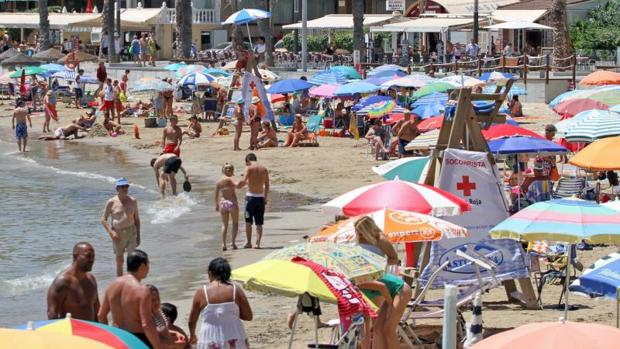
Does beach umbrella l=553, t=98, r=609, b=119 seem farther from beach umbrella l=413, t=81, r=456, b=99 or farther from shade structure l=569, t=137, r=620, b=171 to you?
shade structure l=569, t=137, r=620, b=171

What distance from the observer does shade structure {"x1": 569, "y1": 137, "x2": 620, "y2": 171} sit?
46.8ft

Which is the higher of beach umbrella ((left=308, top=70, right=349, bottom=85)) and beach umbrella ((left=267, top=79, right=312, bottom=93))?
beach umbrella ((left=308, top=70, right=349, bottom=85))

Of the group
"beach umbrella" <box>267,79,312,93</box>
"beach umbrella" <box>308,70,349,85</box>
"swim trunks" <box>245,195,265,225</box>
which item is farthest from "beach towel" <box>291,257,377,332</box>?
"beach umbrella" <box>308,70,349,85</box>

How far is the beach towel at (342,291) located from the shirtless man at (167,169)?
42.6ft

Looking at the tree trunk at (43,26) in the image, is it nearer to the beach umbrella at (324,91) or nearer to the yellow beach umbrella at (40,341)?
the beach umbrella at (324,91)

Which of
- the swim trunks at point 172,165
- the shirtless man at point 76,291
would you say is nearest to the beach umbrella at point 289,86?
the swim trunks at point 172,165

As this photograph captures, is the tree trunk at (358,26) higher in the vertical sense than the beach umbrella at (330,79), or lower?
higher

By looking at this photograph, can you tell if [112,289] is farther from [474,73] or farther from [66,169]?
[474,73]

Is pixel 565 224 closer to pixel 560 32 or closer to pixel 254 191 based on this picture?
pixel 254 191

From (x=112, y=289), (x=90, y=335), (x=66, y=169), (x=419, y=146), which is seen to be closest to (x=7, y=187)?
(x=66, y=169)

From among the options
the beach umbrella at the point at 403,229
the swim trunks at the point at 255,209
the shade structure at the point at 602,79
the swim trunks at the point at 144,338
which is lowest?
the swim trunks at the point at 255,209

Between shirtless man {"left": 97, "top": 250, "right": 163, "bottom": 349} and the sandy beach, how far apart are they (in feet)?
8.07

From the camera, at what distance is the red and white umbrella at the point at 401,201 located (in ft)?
37.3

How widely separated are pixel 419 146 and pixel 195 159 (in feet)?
36.7
